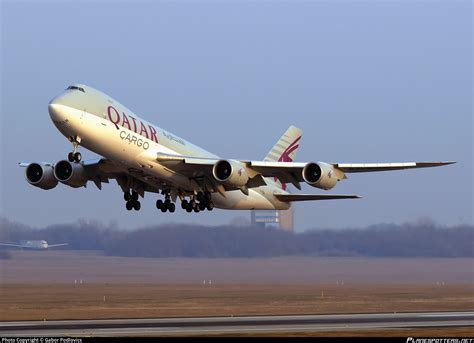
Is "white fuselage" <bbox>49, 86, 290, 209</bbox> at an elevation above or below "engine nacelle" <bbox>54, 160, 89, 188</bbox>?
above

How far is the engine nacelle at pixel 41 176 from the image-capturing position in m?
50.8

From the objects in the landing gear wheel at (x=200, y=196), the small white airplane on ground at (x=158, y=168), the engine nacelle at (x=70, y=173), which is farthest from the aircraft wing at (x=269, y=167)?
the engine nacelle at (x=70, y=173)

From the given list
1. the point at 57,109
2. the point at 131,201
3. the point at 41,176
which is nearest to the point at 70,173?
the point at 41,176

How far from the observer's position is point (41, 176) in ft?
167

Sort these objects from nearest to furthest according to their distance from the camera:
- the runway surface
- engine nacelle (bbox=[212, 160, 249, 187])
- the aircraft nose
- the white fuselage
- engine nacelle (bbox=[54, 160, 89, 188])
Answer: the aircraft nose, the white fuselage, the runway surface, engine nacelle (bbox=[212, 160, 249, 187]), engine nacelle (bbox=[54, 160, 89, 188])

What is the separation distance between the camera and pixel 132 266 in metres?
72.7

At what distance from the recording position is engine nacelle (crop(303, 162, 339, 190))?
46.6m

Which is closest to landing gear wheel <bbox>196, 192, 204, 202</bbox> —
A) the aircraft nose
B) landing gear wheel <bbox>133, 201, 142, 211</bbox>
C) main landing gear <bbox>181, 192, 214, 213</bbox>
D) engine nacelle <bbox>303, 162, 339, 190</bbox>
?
main landing gear <bbox>181, 192, 214, 213</bbox>

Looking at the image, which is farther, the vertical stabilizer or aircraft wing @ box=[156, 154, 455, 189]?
the vertical stabilizer

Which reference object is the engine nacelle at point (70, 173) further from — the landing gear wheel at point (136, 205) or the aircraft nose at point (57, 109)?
the aircraft nose at point (57, 109)

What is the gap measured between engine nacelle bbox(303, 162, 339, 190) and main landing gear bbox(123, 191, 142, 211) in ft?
32.8

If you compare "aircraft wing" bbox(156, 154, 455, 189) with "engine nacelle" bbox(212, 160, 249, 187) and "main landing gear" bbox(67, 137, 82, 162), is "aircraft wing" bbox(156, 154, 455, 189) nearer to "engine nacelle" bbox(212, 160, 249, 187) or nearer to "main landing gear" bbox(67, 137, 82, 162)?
"engine nacelle" bbox(212, 160, 249, 187)

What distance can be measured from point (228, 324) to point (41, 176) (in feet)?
43.1

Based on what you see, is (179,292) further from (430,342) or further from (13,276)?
(430,342)
